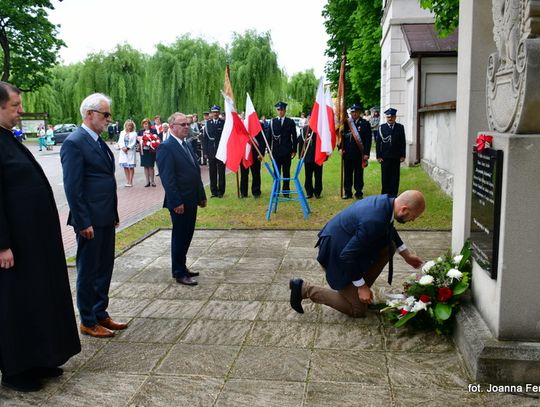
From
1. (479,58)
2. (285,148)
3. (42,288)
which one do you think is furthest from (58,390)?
(285,148)

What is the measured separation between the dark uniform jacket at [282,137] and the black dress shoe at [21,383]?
10.1 metres

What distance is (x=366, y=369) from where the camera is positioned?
4.34 metres

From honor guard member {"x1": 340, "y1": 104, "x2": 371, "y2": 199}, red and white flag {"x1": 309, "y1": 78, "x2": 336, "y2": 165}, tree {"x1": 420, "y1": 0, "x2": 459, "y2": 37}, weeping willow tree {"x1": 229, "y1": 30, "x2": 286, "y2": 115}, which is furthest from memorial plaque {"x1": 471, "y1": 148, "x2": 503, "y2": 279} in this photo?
weeping willow tree {"x1": 229, "y1": 30, "x2": 286, "y2": 115}

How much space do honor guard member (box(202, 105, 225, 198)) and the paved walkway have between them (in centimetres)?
767

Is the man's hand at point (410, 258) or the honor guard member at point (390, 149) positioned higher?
the honor guard member at point (390, 149)

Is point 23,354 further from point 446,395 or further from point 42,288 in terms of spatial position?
point 446,395

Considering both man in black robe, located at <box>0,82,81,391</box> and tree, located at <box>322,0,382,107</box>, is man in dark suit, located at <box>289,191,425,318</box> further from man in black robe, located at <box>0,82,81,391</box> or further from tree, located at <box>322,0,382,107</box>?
tree, located at <box>322,0,382,107</box>

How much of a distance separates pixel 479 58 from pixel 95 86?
3995 centimetres

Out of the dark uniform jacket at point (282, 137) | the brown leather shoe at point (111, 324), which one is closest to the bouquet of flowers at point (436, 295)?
the brown leather shoe at point (111, 324)

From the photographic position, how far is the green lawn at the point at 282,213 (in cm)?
1018

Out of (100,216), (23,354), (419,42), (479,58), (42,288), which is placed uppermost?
(419,42)

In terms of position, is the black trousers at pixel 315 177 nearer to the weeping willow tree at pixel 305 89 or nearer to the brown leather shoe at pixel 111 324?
the brown leather shoe at pixel 111 324

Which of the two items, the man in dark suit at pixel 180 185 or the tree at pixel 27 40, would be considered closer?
the man in dark suit at pixel 180 185

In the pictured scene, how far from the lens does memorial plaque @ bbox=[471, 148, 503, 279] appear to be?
13.4 feet
